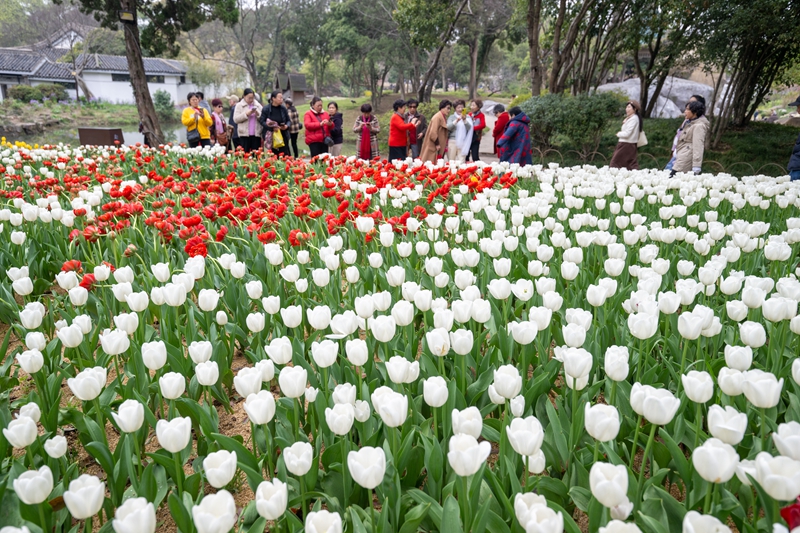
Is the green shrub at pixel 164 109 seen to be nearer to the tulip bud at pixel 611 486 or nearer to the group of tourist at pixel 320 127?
the group of tourist at pixel 320 127

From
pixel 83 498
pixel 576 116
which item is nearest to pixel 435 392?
pixel 83 498

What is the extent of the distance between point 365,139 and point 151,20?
1000 cm

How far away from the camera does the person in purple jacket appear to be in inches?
335

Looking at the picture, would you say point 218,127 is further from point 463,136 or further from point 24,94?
point 24,94

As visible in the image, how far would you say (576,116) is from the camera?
13.0m

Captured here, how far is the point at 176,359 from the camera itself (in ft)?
7.48

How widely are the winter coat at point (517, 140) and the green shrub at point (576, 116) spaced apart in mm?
4755

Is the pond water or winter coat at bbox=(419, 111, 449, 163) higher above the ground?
winter coat at bbox=(419, 111, 449, 163)

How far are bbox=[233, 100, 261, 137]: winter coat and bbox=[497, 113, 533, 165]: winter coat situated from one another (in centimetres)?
439

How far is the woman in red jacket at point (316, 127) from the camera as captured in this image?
9.43 m

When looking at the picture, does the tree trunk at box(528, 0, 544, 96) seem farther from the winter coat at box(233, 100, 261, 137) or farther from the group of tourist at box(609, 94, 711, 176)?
the winter coat at box(233, 100, 261, 137)

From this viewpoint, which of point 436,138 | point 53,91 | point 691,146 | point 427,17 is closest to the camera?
point 691,146

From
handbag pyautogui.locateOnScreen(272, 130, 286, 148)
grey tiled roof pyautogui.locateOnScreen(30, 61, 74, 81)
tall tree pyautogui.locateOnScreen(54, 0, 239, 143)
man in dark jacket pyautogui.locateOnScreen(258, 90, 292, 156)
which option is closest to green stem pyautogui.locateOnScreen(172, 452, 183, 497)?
man in dark jacket pyautogui.locateOnScreen(258, 90, 292, 156)

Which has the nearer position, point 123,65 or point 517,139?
point 517,139
